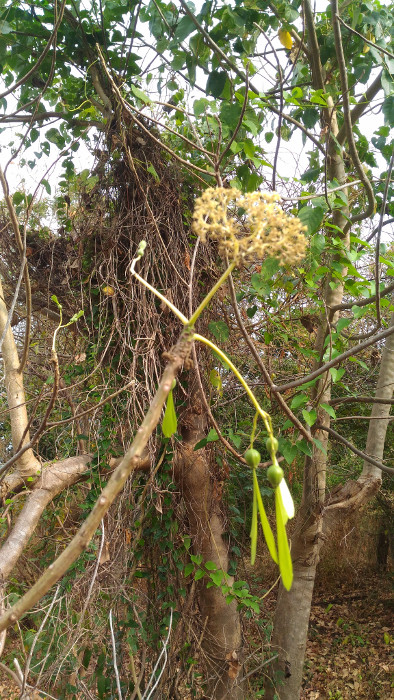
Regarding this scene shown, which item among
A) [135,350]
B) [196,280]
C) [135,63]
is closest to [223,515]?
[135,350]

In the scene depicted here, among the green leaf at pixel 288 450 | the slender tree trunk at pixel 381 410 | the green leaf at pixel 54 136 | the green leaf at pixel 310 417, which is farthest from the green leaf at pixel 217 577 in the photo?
the green leaf at pixel 54 136

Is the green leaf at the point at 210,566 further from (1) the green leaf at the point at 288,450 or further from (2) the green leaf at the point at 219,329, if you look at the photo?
(2) the green leaf at the point at 219,329

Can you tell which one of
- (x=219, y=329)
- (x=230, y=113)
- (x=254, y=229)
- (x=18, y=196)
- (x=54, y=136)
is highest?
(x=54, y=136)

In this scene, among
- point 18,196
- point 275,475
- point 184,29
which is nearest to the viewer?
point 275,475

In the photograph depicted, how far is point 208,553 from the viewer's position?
8.54 feet

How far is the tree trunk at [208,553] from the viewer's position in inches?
100

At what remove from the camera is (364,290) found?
2078mm

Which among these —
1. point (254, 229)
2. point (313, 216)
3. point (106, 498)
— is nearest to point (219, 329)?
point (313, 216)

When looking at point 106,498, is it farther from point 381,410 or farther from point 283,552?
point 381,410

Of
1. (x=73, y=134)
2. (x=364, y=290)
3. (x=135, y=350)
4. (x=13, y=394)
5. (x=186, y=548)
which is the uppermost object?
(x=73, y=134)

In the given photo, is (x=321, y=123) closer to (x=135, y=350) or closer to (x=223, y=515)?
(x=135, y=350)

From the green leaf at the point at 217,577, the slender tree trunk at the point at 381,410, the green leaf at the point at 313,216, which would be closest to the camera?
the green leaf at the point at 313,216

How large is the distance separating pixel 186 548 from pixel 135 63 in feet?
7.73

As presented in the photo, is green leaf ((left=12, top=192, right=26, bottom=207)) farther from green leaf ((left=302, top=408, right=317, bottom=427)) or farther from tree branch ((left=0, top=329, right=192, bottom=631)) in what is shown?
tree branch ((left=0, top=329, right=192, bottom=631))
